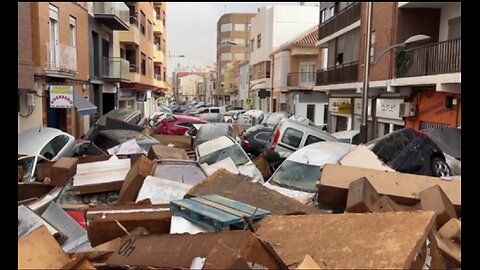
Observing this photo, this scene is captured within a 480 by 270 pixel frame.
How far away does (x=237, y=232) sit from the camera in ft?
10.2

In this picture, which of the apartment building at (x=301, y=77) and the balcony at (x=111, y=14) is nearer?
the balcony at (x=111, y=14)

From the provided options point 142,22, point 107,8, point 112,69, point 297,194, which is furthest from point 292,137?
point 142,22

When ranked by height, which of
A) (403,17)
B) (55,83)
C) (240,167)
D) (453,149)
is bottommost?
(240,167)

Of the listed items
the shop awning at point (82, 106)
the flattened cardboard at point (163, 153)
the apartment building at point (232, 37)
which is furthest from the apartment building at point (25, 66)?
the apartment building at point (232, 37)

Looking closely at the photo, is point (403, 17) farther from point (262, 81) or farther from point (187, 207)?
point (262, 81)

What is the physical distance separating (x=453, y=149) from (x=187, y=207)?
6620 millimetres

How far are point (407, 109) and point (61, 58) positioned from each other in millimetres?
12109

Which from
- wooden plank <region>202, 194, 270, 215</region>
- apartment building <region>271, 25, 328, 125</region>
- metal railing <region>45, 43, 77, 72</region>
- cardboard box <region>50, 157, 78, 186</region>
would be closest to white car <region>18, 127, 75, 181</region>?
cardboard box <region>50, 157, 78, 186</region>

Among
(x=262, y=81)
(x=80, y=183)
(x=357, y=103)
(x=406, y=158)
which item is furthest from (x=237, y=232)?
(x=262, y=81)

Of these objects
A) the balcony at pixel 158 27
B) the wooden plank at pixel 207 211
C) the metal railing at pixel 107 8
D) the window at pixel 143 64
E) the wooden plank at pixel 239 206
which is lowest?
the wooden plank at pixel 239 206

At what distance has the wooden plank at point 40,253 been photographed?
309 cm

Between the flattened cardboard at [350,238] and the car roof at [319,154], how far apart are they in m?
4.24

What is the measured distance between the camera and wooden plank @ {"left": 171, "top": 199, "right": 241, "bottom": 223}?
11.8 ft

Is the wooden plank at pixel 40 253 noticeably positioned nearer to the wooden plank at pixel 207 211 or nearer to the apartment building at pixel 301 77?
the wooden plank at pixel 207 211
